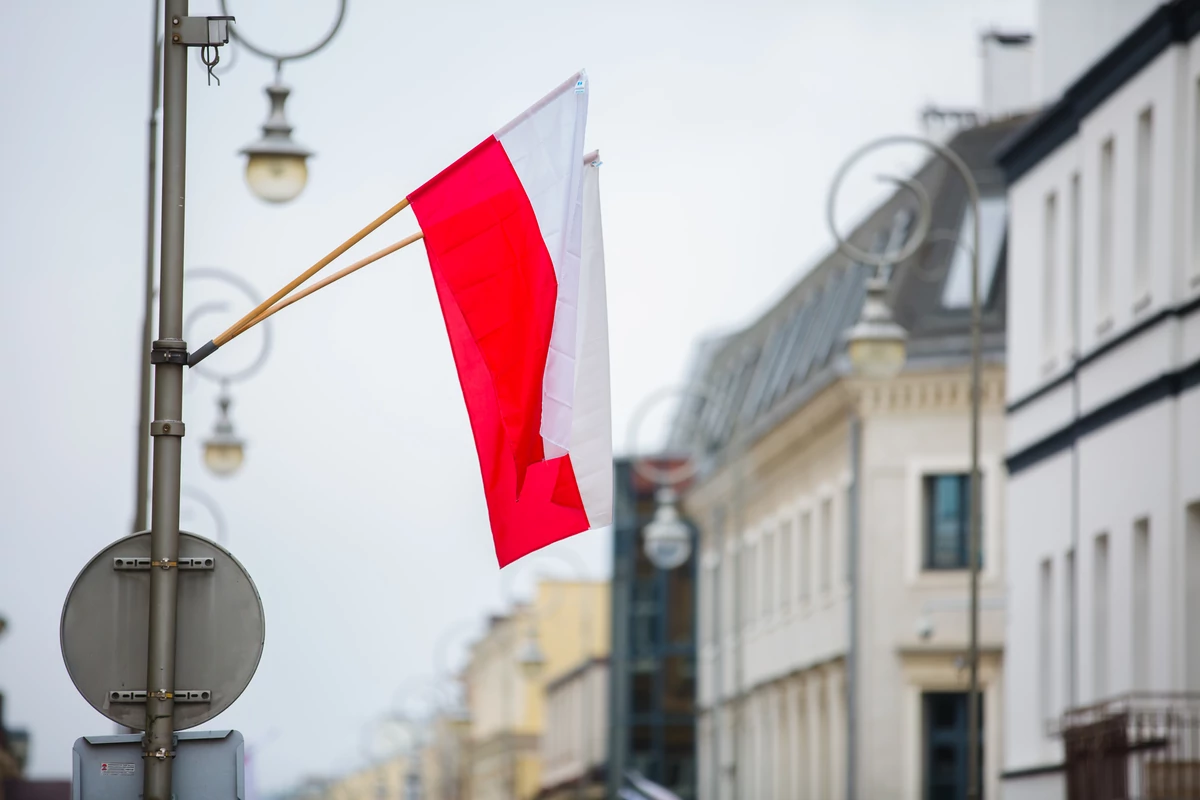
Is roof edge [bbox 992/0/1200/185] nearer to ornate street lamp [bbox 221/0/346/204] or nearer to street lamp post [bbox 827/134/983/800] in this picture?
street lamp post [bbox 827/134/983/800]

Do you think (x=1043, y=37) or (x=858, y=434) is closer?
(x=1043, y=37)

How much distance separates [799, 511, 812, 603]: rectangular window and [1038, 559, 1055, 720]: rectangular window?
58.3ft

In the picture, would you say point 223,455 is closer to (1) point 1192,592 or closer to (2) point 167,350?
(1) point 1192,592

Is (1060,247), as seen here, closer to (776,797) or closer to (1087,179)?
(1087,179)

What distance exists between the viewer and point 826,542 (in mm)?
52781

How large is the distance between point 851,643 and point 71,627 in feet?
129

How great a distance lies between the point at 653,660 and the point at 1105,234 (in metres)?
41.7

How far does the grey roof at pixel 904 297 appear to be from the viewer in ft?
160

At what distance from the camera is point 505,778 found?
107062 mm

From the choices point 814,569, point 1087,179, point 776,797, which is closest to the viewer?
point 1087,179

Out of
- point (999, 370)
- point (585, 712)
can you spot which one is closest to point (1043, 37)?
point (999, 370)

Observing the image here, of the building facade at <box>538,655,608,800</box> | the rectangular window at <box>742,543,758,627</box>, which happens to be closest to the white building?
the rectangular window at <box>742,543,758,627</box>

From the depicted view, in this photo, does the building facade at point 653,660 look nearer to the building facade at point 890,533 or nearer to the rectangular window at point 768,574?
the rectangular window at point 768,574

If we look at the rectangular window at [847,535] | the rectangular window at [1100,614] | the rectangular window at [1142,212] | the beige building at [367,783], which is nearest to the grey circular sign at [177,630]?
the rectangular window at [1142,212]
